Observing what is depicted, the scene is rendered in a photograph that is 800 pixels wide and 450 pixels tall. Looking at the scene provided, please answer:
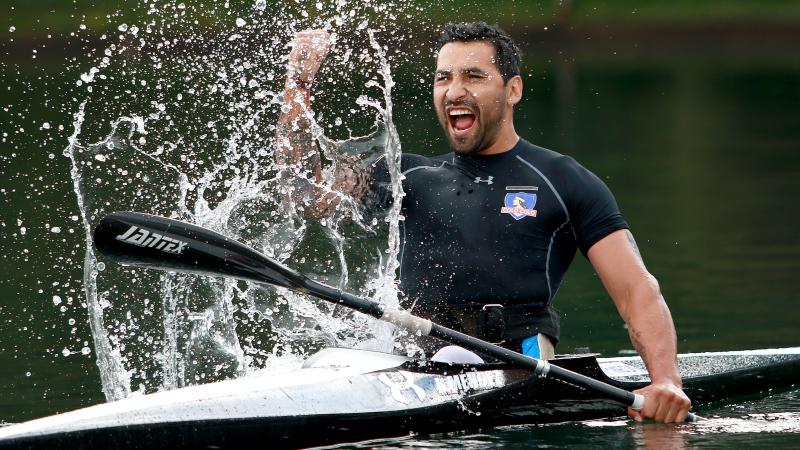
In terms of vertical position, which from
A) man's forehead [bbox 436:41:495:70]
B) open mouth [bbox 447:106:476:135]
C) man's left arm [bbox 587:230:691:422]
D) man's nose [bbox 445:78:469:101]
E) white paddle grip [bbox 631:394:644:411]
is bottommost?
white paddle grip [bbox 631:394:644:411]

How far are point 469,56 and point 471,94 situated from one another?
205mm

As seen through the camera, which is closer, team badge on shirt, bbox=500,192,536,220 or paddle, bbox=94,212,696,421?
paddle, bbox=94,212,696,421

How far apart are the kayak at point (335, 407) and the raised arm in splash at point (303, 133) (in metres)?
1.06

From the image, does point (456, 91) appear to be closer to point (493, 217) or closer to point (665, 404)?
point (493, 217)

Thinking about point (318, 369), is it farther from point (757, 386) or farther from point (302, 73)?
point (757, 386)

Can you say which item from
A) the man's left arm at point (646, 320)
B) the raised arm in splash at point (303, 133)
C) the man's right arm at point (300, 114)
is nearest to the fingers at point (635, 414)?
the man's left arm at point (646, 320)

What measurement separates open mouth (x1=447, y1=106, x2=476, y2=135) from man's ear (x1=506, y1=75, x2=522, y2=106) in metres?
0.24

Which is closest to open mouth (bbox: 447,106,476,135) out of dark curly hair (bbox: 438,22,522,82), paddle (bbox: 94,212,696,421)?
dark curly hair (bbox: 438,22,522,82)

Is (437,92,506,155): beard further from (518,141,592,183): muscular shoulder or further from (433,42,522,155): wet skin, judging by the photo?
(518,141,592,183): muscular shoulder

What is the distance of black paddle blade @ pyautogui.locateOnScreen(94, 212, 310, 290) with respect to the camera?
6484 mm

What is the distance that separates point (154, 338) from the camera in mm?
8992

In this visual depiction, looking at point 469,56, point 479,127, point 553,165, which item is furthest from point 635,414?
point 469,56

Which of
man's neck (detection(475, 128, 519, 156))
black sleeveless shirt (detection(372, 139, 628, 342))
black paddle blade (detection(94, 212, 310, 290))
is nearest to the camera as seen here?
black paddle blade (detection(94, 212, 310, 290))

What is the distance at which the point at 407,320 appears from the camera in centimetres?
652
